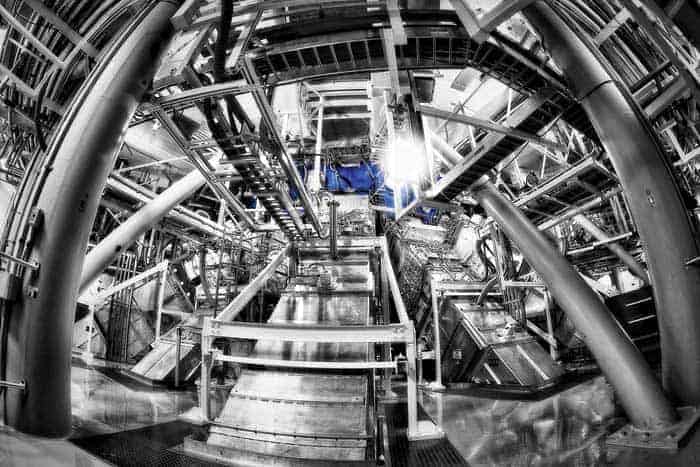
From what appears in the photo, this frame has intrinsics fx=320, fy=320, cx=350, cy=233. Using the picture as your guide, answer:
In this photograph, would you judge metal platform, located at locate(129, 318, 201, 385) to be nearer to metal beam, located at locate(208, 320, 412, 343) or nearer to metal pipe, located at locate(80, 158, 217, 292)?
metal pipe, located at locate(80, 158, 217, 292)

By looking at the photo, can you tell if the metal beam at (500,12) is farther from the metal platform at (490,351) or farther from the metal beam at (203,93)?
the metal platform at (490,351)

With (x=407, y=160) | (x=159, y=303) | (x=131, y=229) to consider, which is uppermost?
(x=407, y=160)

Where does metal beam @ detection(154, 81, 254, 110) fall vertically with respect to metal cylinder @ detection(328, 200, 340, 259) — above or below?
above

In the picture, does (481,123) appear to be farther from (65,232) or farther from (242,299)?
(65,232)

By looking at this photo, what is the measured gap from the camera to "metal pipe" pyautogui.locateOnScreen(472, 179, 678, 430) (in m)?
3.44

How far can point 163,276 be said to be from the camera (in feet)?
30.8

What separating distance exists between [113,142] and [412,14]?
3829 mm

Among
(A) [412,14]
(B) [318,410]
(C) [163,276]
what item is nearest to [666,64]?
(A) [412,14]

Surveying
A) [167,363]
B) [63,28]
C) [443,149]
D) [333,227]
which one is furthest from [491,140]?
[167,363]

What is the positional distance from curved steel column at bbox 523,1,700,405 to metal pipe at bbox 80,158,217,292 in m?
7.65

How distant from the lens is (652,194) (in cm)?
366

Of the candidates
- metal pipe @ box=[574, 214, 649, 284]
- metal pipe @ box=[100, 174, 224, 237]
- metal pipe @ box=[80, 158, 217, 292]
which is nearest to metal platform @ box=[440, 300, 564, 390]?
metal pipe @ box=[574, 214, 649, 284]

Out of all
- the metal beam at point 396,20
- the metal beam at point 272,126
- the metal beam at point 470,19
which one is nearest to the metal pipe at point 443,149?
the metal beam at point 272,126

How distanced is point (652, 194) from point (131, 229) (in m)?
8.89
